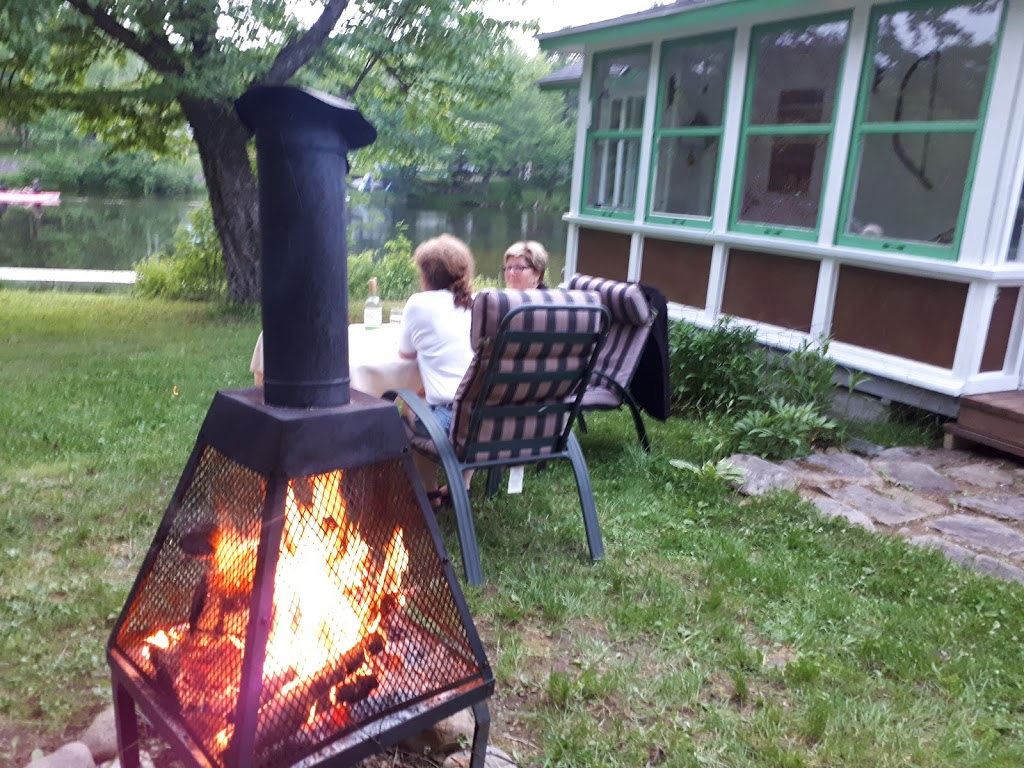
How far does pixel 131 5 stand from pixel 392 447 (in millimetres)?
7269

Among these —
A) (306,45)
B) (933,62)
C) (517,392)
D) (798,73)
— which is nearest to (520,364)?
→ (517,392)

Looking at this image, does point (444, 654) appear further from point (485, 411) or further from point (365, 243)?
point (365, 243)

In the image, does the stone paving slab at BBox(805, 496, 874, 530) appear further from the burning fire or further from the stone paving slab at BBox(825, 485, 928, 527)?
the burning fire

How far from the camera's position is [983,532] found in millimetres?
3297

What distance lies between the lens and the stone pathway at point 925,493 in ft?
10.4

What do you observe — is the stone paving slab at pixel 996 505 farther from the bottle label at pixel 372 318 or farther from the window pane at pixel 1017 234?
the bottle label at pixel 372 318

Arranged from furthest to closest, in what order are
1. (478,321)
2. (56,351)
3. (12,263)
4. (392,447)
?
(12,263) < (56,351) < (478,321) < (392,447)

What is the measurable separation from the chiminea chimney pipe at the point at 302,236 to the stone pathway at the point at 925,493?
2.56 m

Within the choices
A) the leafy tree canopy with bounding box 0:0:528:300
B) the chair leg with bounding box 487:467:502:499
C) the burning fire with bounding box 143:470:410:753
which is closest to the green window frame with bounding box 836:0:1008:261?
the chair leg with bounding box 487:467:502:499

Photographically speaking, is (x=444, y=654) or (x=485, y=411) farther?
(x=485, y=411)

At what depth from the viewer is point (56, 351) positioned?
6574 millimetres

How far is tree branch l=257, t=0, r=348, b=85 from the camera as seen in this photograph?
807 cm

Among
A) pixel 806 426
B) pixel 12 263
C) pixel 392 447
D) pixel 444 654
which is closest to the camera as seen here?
pixel 392 447

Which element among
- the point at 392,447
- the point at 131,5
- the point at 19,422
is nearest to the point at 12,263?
the point at 131,5
